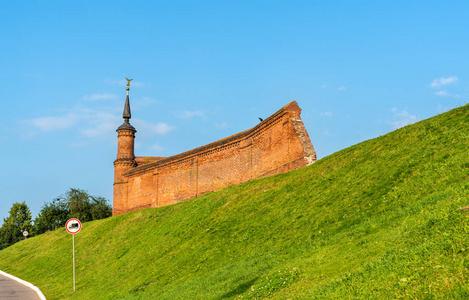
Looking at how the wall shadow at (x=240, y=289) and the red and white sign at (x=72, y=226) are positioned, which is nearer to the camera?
the wall shadow at (x=240, y=289)

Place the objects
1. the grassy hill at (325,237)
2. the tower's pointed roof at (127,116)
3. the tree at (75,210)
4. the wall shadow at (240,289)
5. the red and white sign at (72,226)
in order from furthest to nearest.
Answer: the tree at (75,210)
the tower's pointed roof at (127,116)
the red and white sign at (72,226)
the wall shadow at (240,289)
the grassy hill at (325,237)

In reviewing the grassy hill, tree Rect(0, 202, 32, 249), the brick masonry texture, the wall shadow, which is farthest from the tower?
tree Rect(0, 202, 32, 249)

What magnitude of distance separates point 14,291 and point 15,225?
7757 cm

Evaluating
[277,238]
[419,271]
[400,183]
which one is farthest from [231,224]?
[419,271]

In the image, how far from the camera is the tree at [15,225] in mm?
92000

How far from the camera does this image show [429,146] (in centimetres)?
1633

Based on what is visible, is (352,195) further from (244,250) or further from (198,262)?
(198,262)

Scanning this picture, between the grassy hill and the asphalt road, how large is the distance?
117 centimetres

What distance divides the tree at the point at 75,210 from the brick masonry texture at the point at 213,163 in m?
25.4

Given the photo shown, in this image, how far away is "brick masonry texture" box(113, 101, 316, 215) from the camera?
2698 cm

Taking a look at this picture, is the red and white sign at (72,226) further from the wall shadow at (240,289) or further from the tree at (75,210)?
the tree at (75,210)

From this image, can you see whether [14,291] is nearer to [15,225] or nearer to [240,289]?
[240,289]

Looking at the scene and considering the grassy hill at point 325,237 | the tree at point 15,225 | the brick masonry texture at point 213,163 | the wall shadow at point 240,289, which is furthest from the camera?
the tree at point 15,225

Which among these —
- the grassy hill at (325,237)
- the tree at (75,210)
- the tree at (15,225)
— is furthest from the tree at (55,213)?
the grassy hill at (325,237)
